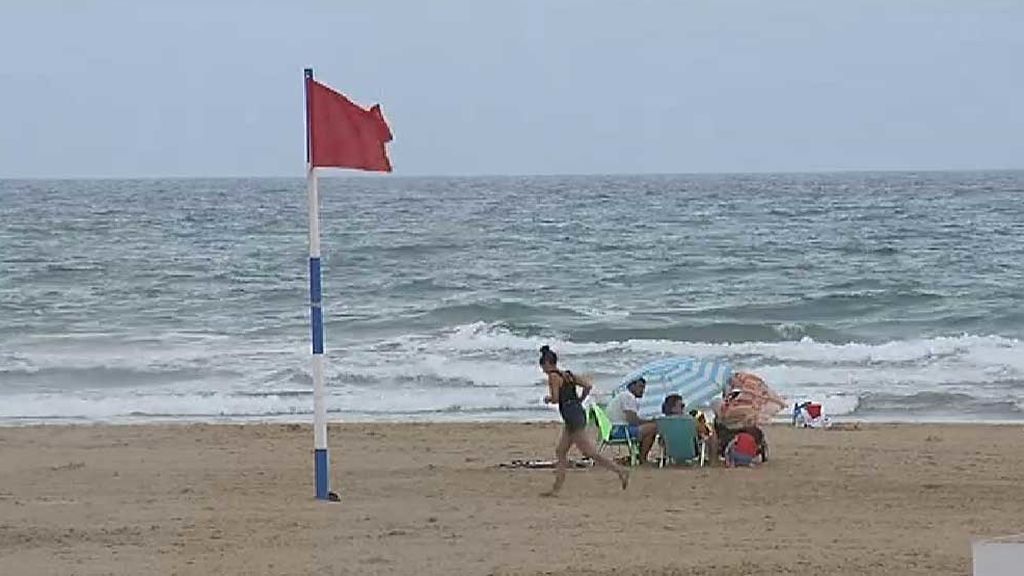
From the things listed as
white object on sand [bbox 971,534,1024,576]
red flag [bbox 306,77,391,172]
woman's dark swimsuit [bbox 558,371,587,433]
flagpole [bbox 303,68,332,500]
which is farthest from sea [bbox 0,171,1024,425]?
white object on sand [bbox 971,534,1024,576]

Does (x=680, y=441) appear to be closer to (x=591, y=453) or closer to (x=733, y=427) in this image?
(x=733, y=427)

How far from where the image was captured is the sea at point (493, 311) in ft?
63.8

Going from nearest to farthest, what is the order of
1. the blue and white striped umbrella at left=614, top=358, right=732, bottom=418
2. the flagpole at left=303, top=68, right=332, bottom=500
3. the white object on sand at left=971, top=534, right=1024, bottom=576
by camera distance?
1. the white object on sand at left=971, top=534, right=1024, bottom=576
2. the flagpole at left=303, top=68, right=332, bottom=500
3. the blue and white striped umbrella at left=614, top=358, right=732, bottom=418

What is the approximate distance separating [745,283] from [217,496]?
77.1 ft

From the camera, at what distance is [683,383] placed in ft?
44.5

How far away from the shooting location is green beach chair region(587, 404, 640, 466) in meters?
12.7

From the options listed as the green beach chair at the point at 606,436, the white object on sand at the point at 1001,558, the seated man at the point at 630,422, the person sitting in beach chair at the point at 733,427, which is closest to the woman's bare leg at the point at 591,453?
the green beach chair at the point at 606,436

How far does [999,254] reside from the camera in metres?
39.2

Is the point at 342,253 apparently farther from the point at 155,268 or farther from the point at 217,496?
the point at 217,496

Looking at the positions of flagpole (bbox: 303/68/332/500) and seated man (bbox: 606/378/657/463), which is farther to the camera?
seated man (bbox: 606/378/657/463)

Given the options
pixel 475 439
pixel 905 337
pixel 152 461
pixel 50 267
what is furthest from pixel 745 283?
pixel 152 461

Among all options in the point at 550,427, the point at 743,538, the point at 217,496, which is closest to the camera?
the point at 743,538

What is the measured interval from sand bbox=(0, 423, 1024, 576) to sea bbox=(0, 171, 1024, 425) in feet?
11.8

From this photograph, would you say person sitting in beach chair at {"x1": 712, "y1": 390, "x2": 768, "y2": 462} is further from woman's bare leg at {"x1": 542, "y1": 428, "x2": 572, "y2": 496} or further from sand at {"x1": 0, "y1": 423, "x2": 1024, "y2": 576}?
woman's bare leg at {"x1": 542, "y1": 428, "x2": 572, "y2": 496}
